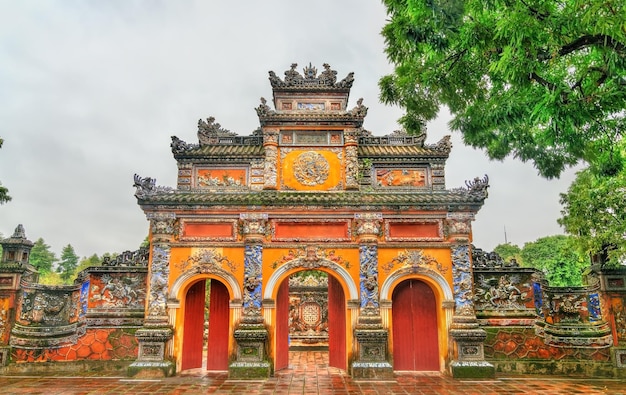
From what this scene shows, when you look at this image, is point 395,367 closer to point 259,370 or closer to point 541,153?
point 259,370

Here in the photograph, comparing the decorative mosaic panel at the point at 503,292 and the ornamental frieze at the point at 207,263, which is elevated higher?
the ornamental frieze at the point at 207,263

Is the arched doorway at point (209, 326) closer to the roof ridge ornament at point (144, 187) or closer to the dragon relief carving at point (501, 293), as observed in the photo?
the roof ridge ornament at point (144, 187)

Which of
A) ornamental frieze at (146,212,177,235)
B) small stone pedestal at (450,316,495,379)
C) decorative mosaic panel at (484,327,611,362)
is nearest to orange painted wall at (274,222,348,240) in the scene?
ornamental frieze at (146,212,177,235)

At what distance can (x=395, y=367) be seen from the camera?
12.0m

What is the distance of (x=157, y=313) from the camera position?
11.4 m

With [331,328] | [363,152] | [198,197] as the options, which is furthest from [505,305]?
[198,197]

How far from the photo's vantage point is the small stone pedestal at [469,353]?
1085 cm

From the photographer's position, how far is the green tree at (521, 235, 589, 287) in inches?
518

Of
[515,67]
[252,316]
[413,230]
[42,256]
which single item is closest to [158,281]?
[252,316]

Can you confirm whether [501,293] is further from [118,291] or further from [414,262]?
[118,291]

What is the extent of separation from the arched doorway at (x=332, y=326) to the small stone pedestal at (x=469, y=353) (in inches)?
119

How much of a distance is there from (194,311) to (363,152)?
6958 mm

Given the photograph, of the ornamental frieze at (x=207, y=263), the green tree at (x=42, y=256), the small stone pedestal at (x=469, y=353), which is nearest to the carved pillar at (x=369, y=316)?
the small stone pedestal at (x=469, y=353)

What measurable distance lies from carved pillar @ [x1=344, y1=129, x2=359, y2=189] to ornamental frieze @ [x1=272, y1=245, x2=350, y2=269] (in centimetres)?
206
